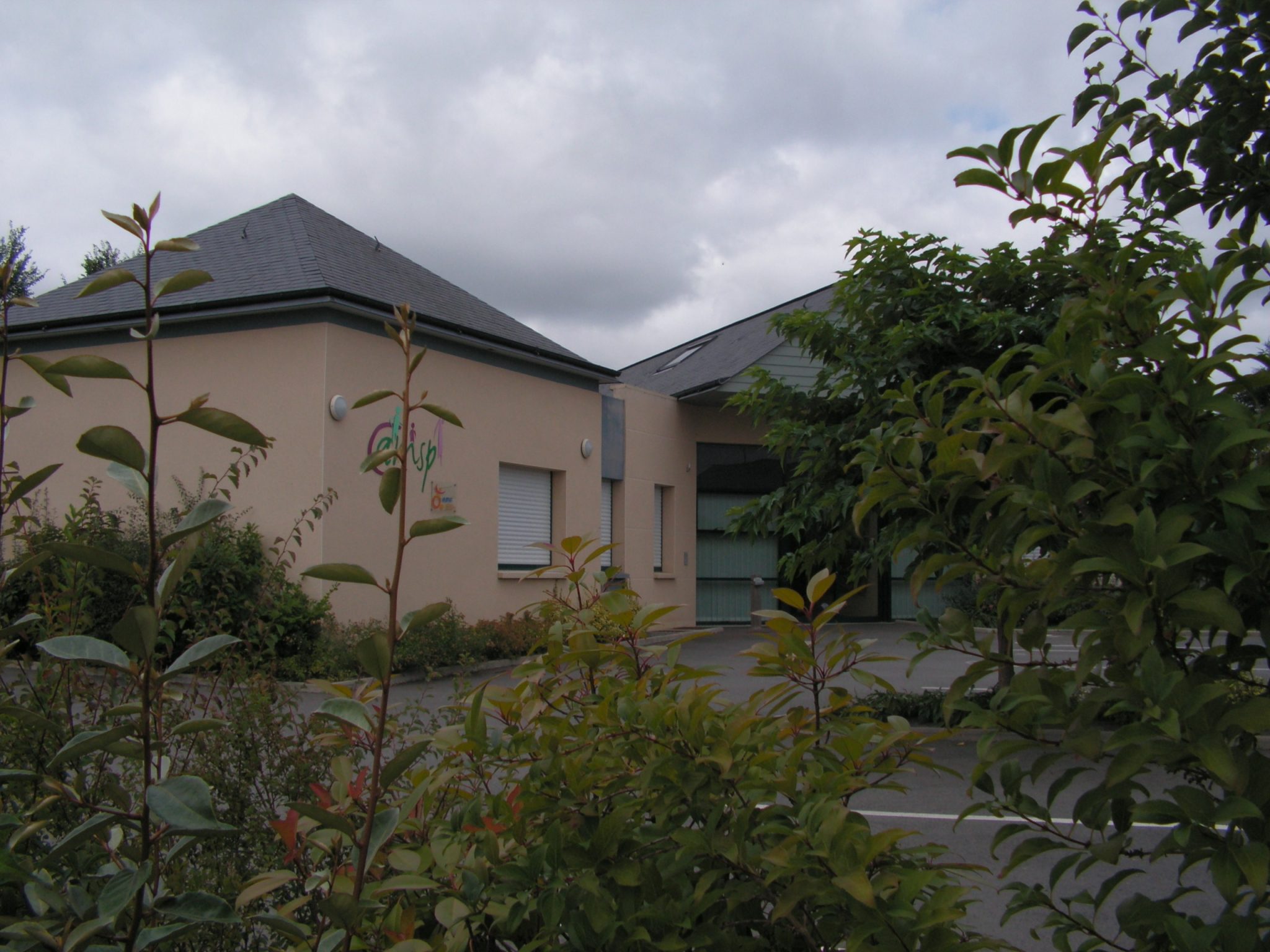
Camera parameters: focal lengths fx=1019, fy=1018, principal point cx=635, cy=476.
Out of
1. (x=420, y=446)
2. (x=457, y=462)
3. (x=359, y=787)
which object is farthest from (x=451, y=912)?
(x=457, y=462)

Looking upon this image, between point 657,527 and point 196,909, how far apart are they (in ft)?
71.2

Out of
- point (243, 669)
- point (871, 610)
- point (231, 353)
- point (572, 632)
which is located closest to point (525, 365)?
point (231, 353)

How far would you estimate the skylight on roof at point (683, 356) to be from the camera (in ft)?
93.4

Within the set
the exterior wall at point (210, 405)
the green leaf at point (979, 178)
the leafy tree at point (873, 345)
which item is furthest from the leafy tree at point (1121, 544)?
the exterior wall at point (210, 405)

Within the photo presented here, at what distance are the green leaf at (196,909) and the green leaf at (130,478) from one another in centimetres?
48

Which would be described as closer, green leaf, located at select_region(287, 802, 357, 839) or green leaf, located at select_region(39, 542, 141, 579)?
green leaf, located at select_region(39, 542, 141, 579)

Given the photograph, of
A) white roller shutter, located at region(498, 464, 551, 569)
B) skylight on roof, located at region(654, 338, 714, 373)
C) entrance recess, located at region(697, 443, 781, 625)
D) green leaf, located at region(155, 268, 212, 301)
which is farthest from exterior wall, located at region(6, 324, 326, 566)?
skylight on roof, located at region(654, 338, 714, 373)

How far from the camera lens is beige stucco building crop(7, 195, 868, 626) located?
1469 centimetres

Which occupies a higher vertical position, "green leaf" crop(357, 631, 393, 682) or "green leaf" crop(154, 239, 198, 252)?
"green leaf" crop(154, 239, 198, 252)

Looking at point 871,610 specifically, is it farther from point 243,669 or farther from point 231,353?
point 243,669

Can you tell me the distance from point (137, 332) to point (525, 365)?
57.4 ft

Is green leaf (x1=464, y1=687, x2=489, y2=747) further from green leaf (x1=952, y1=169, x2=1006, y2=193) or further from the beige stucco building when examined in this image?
the beige stucco building

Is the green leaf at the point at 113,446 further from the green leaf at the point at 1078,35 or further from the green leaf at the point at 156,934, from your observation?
the green leaf at the point at 1078,35

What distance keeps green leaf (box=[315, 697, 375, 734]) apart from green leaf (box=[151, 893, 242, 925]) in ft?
0.83
